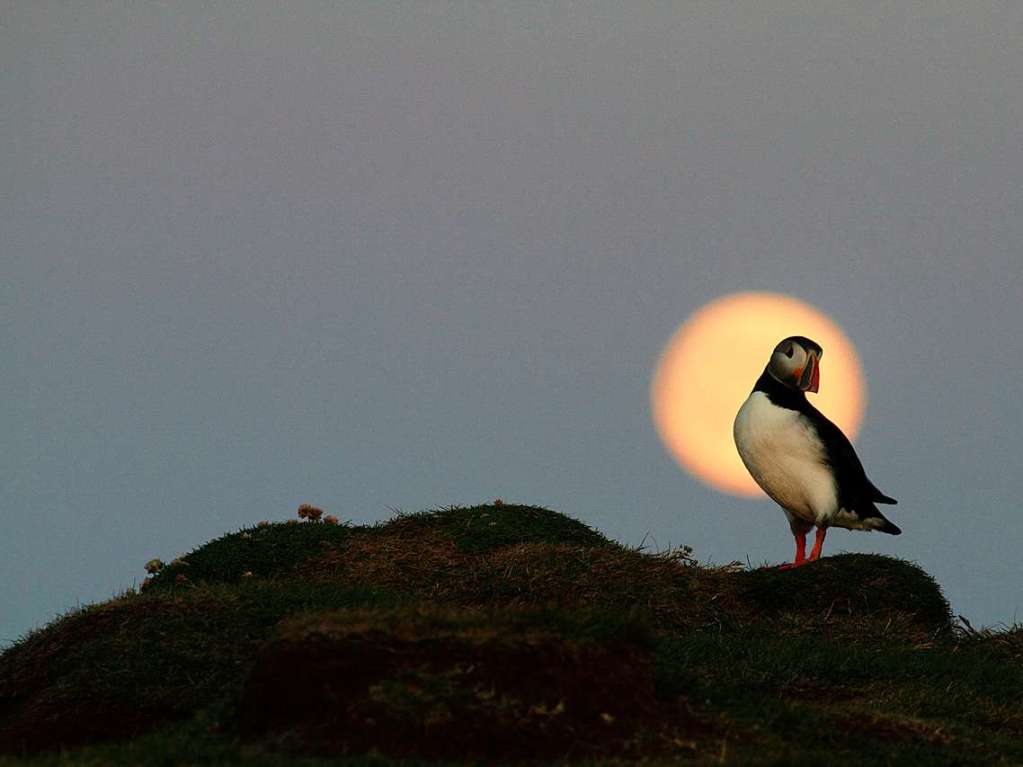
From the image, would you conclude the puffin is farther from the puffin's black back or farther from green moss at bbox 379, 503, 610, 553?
green moss at bbox 379, 503, 610, 553

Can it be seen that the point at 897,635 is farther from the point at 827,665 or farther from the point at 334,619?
the point at 334,619

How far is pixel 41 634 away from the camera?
46.1 ft

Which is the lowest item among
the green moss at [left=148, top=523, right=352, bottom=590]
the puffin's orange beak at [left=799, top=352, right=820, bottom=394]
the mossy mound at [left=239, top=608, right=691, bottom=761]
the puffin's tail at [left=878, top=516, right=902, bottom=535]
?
the mossy mound at [left=239, top=608, right=691, bottom=761]

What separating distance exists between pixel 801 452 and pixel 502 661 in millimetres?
9800

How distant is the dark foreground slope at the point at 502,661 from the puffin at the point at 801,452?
2.63 feet

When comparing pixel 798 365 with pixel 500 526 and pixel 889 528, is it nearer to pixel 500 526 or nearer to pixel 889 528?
pixel 889 528

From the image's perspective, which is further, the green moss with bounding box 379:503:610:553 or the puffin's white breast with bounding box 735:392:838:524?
the green moss with bounding box 379:503:610:553

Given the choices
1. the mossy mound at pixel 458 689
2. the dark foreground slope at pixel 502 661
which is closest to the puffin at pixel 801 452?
the dark foreground slope at pixel 502 661

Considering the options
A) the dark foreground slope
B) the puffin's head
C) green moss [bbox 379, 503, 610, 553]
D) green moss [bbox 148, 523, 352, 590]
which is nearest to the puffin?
the puffin's head

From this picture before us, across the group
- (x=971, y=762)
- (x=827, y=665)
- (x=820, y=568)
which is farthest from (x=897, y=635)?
(x=971, y=762)

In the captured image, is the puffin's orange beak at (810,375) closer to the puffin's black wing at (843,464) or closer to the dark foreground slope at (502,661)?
the puffin's black wing at (843,464)

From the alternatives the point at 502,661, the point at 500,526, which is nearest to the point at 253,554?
the point at 500,526

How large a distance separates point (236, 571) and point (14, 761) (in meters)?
9.81

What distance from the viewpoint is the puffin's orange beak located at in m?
17.8
